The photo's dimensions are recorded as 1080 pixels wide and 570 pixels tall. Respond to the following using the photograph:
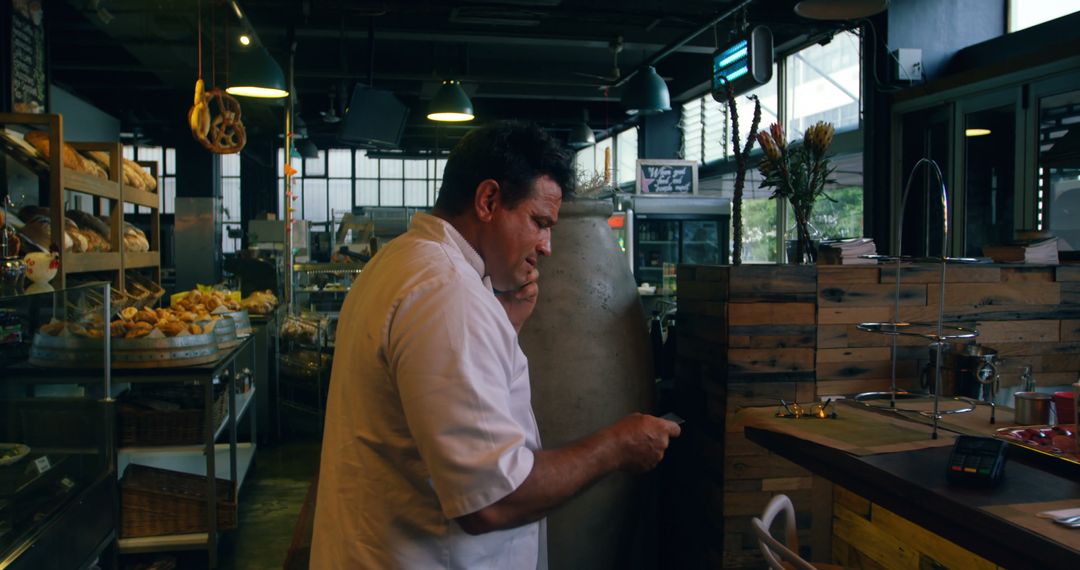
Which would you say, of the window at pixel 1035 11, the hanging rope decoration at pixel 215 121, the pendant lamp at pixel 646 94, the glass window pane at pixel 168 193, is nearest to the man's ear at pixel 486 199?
the hanging rope decoration at pixel 215 121

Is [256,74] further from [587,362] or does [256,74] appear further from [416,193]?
[416,193]

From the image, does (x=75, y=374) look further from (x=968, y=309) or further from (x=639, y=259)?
(x=639, y=259)

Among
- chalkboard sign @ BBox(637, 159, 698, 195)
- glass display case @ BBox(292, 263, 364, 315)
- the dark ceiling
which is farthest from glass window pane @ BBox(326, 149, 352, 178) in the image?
glass display case @ BBox(292, 263, 364, 315)

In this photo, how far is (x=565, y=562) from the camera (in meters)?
2.99

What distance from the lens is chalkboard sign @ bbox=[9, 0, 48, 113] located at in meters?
5.13

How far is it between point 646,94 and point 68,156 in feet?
14.6

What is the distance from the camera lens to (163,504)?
11.1 feet

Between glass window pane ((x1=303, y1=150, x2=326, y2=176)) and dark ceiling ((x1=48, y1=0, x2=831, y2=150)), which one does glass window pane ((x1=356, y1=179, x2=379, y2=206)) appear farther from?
→ dark ceiling ((x1=48, y1=0, x2=831, y2=150))

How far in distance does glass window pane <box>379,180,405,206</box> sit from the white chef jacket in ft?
57.0

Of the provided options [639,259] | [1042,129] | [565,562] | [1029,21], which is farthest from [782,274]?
[639,259]

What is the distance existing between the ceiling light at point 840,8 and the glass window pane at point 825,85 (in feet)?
10.3

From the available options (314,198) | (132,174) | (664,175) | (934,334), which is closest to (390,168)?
(314,198)

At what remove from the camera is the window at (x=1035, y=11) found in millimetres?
5062

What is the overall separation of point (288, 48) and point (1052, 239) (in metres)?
6.15
